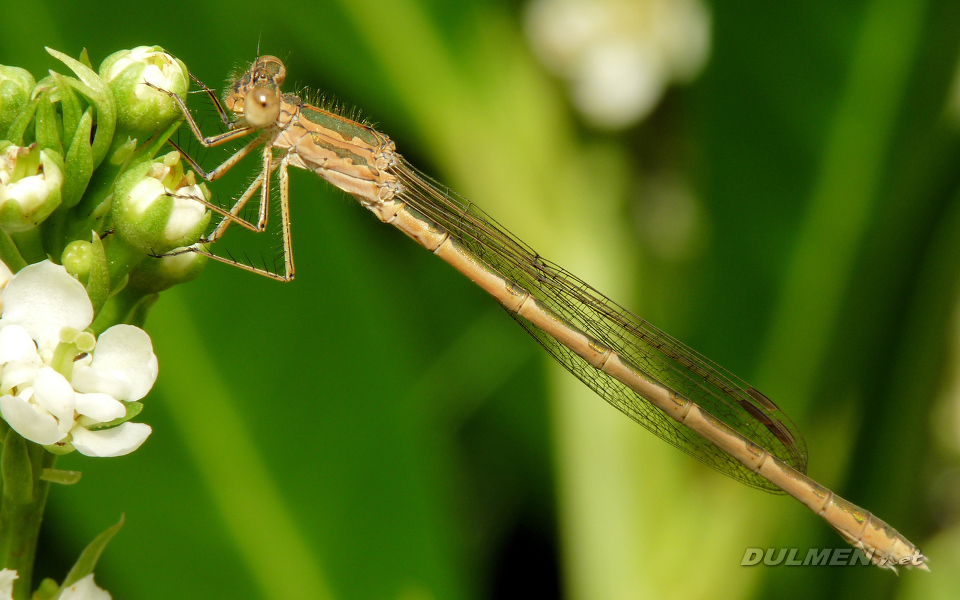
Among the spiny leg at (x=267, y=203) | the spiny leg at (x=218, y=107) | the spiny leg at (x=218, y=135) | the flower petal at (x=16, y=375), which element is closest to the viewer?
the flower petal at (x=16, y=375)

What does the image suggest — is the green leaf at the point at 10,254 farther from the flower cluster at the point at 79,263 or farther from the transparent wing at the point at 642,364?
the transparent wing at the point at 642,364

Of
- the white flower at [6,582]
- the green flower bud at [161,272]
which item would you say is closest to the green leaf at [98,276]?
the green flower bud at [161,272]

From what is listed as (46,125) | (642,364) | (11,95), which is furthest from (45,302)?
(642,364)

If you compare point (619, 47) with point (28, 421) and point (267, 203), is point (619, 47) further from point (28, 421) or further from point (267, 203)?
point (28, 421)

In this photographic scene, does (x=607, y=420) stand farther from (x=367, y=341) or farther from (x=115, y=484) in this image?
(x=115, y=484)

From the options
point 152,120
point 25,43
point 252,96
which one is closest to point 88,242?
point 152,120

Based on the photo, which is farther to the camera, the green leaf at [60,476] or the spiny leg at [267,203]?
the spiny leg at [267,203]
